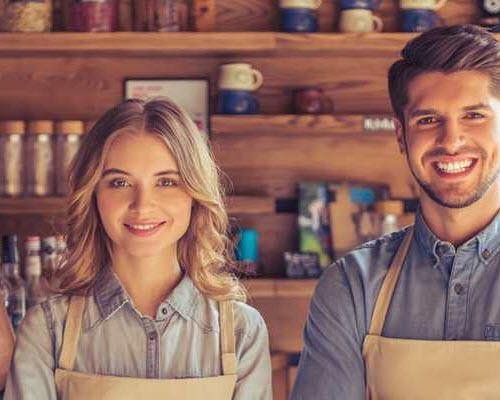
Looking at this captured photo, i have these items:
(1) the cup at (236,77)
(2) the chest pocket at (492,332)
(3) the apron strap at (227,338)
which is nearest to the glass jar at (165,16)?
(1) the cup at (236,77)

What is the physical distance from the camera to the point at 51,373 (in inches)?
70.4

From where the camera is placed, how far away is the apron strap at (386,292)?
178 centimetres

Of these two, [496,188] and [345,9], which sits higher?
[345,9]

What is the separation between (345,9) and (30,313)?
1.65 meters

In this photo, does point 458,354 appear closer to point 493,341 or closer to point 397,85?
point 493,341

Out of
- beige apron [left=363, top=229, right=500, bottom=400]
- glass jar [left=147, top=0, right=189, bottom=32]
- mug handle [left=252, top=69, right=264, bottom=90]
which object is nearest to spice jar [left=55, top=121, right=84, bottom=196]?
glass jar [left=147, top=0, right=189, bottom=32]

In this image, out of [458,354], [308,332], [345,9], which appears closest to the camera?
[458,354]

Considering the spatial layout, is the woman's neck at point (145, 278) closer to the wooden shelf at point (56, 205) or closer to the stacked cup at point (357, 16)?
the wooden shelf at point (56, 205)

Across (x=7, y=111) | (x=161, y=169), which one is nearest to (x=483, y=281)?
(x=161, y=169)

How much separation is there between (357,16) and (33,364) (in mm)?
1715

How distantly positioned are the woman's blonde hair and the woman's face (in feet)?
0.05

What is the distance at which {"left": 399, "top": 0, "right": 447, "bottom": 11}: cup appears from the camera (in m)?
3.17

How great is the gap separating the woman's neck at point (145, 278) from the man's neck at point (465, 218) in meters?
0.46

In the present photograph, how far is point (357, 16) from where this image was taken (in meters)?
3.16
